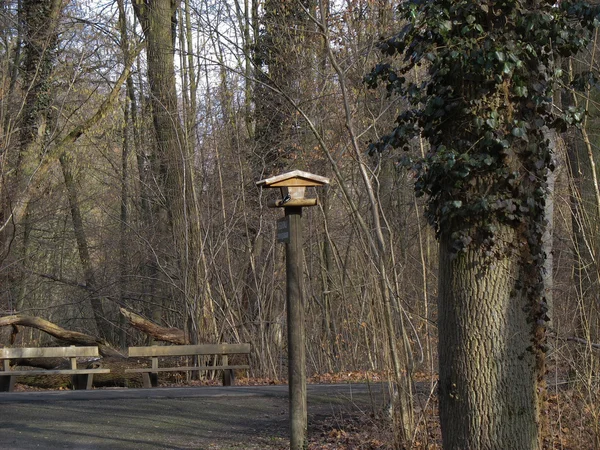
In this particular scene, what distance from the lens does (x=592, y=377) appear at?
6.77 meters

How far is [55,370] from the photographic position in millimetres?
13555

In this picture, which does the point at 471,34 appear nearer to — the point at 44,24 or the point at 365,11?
the point at 365,11

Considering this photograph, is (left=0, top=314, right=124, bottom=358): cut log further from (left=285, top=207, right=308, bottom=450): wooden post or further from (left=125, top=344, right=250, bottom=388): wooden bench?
(left=285, top=207, right=308, bottom=450): wooden post

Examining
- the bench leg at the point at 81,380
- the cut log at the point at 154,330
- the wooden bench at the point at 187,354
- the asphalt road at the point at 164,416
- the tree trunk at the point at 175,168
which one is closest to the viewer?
the asphalt road at the point at 164,416

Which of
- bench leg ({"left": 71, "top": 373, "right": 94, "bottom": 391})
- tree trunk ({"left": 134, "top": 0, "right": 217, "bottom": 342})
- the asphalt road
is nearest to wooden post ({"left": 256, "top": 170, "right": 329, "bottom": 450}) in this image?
the asphalt road

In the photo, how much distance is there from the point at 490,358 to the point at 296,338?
6.77 feet

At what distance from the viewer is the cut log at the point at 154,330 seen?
15.9 meters

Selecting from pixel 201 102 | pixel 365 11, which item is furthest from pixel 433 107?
pixel 201 102

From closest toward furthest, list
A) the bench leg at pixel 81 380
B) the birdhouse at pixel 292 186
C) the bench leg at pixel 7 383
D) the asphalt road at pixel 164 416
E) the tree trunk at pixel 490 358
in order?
the tree trunk at pixel 490 358, the birdhouse at pixel 292 186, the asphalt road at pixel 164 416, the bench leg at pixel 7 383, the bench leg at pixel 81 380

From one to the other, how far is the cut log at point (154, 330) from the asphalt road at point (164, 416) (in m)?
3.61

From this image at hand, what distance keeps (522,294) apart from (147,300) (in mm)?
15042

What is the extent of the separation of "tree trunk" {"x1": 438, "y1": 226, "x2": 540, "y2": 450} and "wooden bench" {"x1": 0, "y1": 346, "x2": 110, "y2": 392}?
867cm

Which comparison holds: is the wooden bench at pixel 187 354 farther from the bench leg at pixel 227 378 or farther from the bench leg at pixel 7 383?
the bench leg at pixel 7 383

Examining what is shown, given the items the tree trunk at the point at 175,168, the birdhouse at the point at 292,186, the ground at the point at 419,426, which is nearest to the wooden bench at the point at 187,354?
the tree trunk at the point at 175,168
